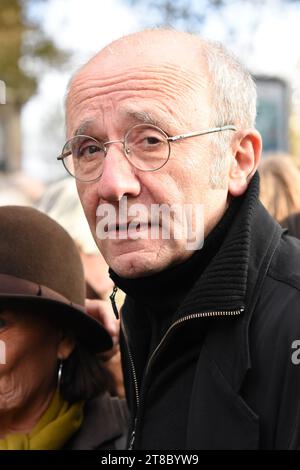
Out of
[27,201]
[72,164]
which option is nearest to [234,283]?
[72,164]

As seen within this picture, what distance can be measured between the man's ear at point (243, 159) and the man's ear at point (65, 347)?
968 mm

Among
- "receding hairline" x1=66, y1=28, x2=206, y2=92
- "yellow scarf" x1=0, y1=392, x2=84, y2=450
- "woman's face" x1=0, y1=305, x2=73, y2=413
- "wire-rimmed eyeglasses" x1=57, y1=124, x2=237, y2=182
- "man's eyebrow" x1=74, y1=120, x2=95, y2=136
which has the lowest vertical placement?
"yellow scarf" x1=0, y1=392, x2=84, y2=450

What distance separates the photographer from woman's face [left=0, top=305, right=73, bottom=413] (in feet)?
8.31

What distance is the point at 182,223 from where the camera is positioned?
203 centimetres

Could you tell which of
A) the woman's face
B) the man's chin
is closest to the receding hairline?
the man's chin

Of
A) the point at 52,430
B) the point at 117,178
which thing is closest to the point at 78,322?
the point at 52,430

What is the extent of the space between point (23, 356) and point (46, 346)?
10cm

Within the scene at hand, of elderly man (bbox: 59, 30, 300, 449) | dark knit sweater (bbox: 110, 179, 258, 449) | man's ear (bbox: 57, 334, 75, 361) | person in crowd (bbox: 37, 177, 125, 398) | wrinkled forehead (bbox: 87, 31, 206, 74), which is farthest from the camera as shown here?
person in crowd (bbox: 37, 177, 125, 398)

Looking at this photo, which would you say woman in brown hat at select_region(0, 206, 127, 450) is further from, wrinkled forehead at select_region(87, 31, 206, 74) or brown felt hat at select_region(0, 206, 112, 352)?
wrinkled forehead at select_region(87, 31, 206, 74)

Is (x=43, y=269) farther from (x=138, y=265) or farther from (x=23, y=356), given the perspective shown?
(x=138, y=265)

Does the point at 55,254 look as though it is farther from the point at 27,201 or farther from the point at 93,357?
the point at 27,201

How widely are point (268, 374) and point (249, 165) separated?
2.13ft

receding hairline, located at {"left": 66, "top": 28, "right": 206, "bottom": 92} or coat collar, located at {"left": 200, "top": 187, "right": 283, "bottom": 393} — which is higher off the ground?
receding hairline, located at {"left": 66, "top": 28, "right": 206, "bottom": 92}

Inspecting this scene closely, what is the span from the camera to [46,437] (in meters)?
2.56
